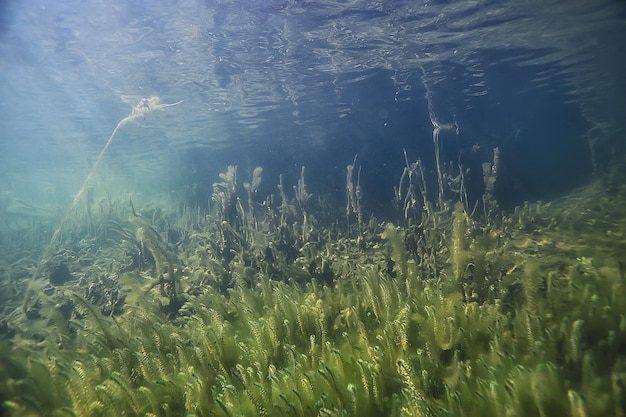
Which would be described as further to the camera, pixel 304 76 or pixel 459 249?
pixel 304 76

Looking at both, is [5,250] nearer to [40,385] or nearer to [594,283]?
[40,385]

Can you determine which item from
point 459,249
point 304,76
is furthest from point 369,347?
point 304,76

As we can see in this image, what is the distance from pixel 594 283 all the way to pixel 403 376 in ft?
10.2

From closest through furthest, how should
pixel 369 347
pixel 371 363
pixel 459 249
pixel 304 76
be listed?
pixel 371 363 → pixel 369 347 → pixel 459 249 → pixel 304 76

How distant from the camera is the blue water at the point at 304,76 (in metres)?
13.7

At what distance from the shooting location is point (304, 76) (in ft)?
66.6

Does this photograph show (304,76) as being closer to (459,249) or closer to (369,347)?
(459,249)

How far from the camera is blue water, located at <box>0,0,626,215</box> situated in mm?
13695

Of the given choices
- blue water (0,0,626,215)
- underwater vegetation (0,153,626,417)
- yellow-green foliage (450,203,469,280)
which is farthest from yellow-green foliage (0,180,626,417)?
blue water (0,0,626,215)

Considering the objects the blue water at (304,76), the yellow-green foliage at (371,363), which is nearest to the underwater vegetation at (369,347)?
the yellow-green foliage at (371,363)

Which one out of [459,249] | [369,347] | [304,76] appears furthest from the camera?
[304,76]

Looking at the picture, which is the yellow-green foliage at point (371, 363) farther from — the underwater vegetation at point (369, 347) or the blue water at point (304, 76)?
the blue water at point (304, 76)

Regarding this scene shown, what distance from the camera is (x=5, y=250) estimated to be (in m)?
17.6

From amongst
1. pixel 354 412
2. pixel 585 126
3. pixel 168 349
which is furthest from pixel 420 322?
pixel 585 126
